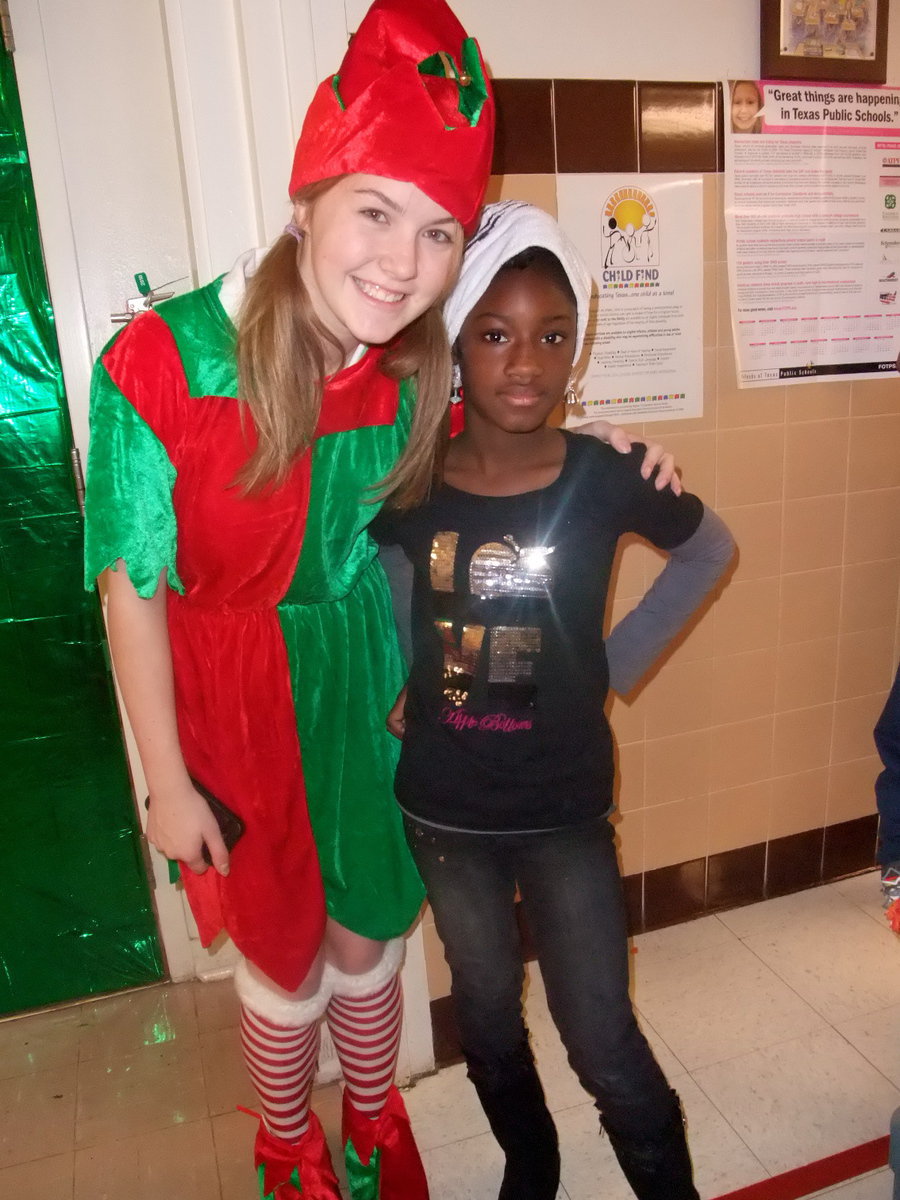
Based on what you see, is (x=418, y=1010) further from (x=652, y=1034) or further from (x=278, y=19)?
(x=278, y=19)

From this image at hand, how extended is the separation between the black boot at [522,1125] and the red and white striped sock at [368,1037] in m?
0.16

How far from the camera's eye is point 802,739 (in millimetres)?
2033

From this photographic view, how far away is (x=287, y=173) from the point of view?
130cm

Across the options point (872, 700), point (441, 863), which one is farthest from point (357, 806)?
point (872, 700)

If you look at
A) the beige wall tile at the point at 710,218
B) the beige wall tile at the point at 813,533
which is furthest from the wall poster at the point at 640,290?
the beige wall tile at the point at 813,533

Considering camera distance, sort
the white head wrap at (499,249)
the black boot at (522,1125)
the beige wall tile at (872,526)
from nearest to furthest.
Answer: the white head wrap at (499,249) < the black boot at (522,1125) < the beige wall tile at (872,526)

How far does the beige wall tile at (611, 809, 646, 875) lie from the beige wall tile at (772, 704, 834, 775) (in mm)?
369

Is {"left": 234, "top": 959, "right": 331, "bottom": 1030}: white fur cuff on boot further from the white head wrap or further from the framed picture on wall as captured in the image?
the framed picture on wall

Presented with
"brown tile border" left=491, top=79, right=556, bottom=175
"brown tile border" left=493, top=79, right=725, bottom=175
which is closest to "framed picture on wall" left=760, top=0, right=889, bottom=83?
"brown tile border" left=493, top=79, right=725, bottom=175

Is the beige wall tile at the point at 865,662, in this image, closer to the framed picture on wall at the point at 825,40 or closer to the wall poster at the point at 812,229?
the wall poster at the point at 812,229

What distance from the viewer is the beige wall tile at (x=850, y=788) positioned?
6.84 feet

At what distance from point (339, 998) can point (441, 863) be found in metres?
0.34

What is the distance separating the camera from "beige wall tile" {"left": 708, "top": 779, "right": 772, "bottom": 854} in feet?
6.57

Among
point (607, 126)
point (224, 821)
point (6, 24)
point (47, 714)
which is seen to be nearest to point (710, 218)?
point (607, 126)
